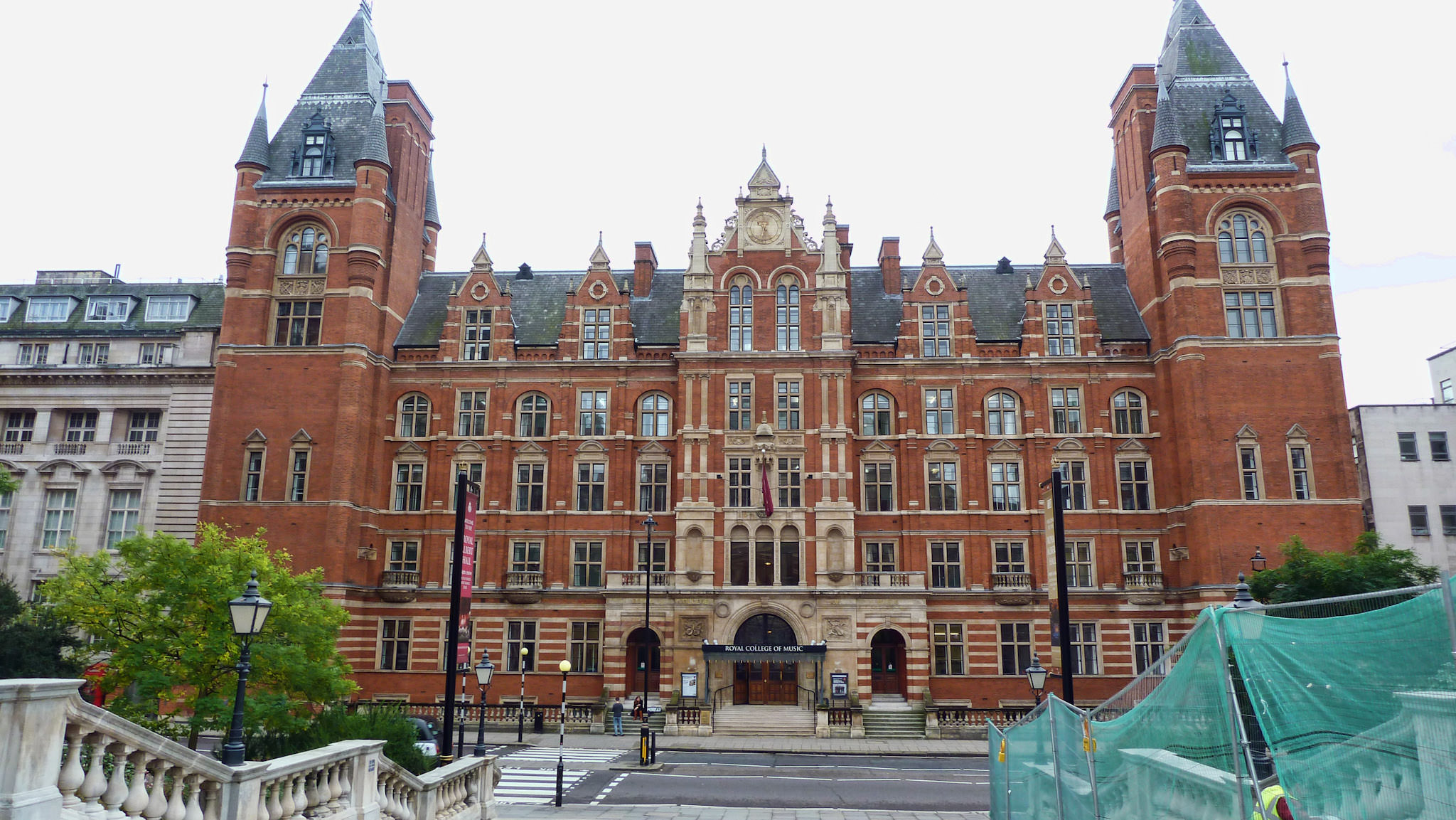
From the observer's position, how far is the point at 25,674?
108 ft

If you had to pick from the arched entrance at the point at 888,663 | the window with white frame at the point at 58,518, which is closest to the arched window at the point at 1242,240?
the arched entrance at the point at 888,663

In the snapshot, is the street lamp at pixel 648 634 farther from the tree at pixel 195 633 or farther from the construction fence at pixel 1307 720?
the construction fence at pixel 1307 720

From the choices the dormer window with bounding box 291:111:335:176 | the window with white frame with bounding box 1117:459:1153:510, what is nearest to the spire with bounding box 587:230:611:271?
the dormer window with bounding box 291:111:335:176

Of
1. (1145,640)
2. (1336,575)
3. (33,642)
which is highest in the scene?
(1336,575)

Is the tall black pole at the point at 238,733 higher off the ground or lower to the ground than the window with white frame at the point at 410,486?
lower

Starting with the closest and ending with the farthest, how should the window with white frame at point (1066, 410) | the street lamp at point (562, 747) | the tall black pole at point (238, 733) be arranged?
the tall black pole at point (238, 733)
the street lamp at point (562, 747)
the window with white frame at point (1066, 410)

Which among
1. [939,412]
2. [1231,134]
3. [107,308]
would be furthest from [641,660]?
[1231,134]

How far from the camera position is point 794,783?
27938mm

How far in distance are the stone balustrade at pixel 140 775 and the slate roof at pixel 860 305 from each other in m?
35.8

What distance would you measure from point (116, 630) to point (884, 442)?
104 feet

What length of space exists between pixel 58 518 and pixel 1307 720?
2250 inches

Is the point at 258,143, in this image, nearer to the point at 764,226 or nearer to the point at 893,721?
the point at 764,226

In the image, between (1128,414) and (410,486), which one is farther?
(410,486)

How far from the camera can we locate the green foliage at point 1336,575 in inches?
1305
